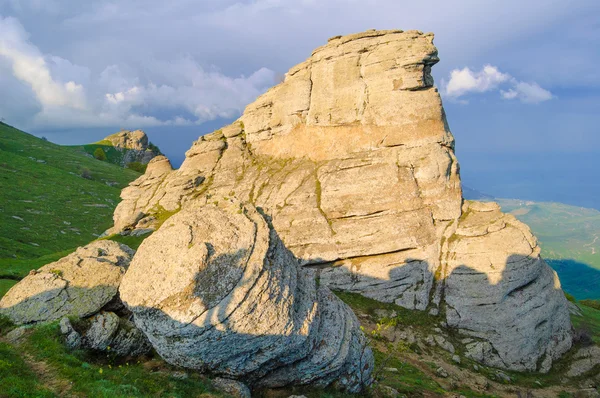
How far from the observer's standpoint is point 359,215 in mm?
48500

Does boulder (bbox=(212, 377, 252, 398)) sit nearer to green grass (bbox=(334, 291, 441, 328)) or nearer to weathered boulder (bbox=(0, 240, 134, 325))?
weathered boulder (bbox=(0, 240, 134, 325))

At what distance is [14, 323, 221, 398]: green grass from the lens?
1538 centimetres

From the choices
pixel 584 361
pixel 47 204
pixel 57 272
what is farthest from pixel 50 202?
pixel 584 361

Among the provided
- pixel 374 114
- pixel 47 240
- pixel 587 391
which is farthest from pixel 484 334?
pixel 47 240

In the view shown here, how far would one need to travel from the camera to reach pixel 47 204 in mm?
94375

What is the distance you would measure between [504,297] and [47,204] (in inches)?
4237

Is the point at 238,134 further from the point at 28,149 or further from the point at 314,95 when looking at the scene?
the point at 28,149

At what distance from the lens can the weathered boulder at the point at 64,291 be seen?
71.0 feet

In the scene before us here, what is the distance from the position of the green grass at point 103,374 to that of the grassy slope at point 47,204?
28.1 m

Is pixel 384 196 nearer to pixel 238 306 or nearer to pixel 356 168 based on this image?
pixel 356 168

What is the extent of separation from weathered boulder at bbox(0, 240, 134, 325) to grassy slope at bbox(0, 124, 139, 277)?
831 inches

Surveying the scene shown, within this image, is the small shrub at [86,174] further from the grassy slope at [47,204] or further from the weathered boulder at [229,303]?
the weathered boulder at [229,303]

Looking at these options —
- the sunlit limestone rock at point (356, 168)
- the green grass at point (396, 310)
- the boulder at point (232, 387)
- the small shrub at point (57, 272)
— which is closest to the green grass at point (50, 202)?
the sunlit limestone rock at point (356, 168)

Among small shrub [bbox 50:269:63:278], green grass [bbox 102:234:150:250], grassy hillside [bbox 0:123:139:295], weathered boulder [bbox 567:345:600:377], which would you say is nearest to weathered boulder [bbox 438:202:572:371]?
weathered boulder [bbox 567:345:600:377]
